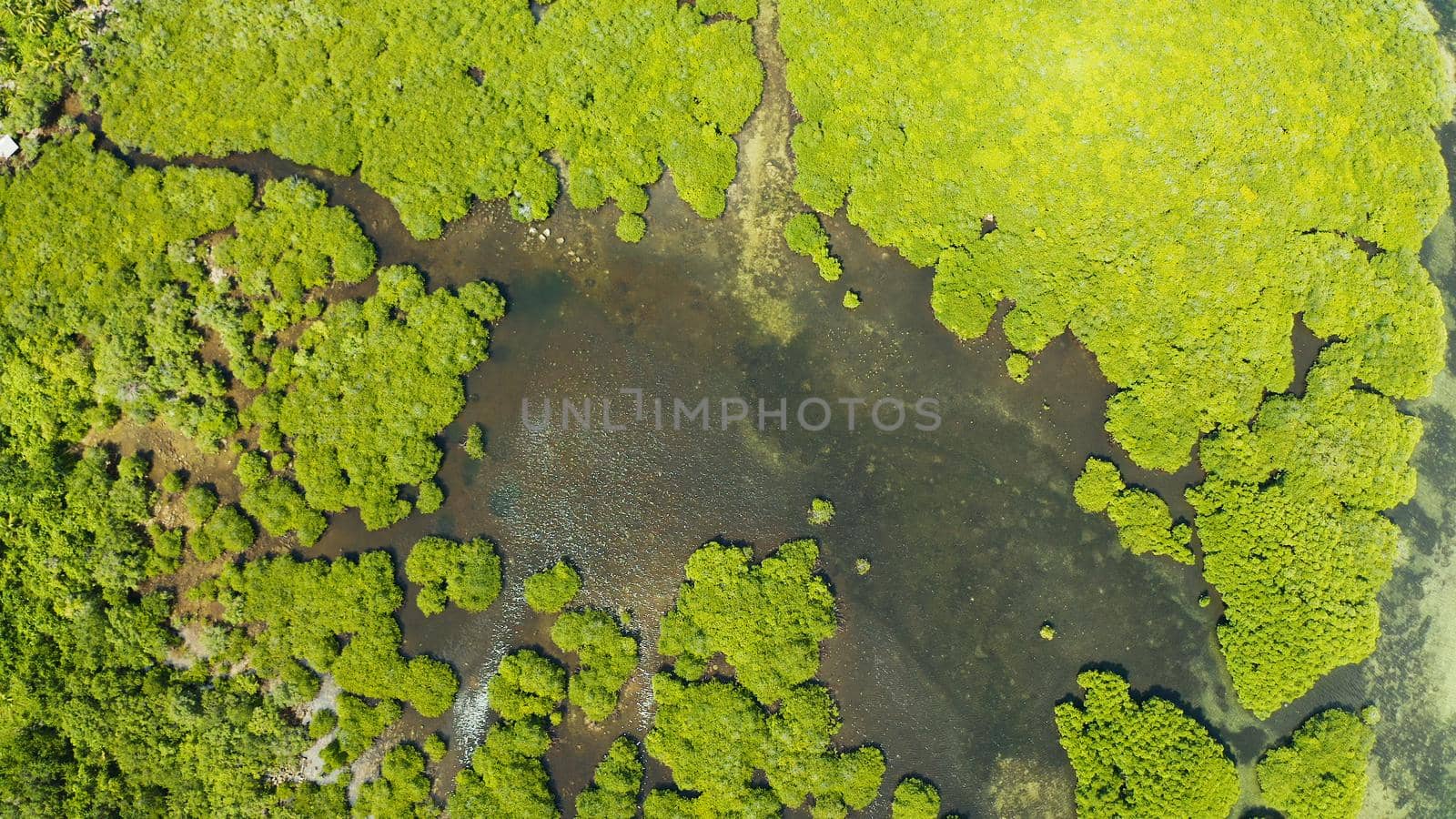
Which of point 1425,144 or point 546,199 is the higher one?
point 1425,144

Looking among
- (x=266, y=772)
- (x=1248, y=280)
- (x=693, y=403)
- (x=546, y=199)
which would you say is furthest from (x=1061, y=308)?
(x=266, y=772)

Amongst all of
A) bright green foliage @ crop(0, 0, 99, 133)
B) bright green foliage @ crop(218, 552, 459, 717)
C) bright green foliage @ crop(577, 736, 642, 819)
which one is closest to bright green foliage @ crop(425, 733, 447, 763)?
bright green foliage @ crop(218, 552, 459, 717)

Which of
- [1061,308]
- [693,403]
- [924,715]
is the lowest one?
[924,715]

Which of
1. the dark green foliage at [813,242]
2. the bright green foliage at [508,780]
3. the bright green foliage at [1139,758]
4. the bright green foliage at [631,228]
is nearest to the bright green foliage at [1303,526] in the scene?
the bright green foliage at [1139,758]

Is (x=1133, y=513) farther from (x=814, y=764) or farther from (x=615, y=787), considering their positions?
(x=615, y=787)

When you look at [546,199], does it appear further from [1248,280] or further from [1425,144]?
[1425,144]

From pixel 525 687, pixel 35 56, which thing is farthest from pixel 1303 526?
pixel 35 56

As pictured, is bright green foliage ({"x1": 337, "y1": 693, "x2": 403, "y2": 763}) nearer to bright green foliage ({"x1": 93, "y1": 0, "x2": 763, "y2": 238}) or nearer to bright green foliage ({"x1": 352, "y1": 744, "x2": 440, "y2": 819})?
bright green foliage ({"x1": 352, "y1": 744, "x2": 440, "y2": 819})
